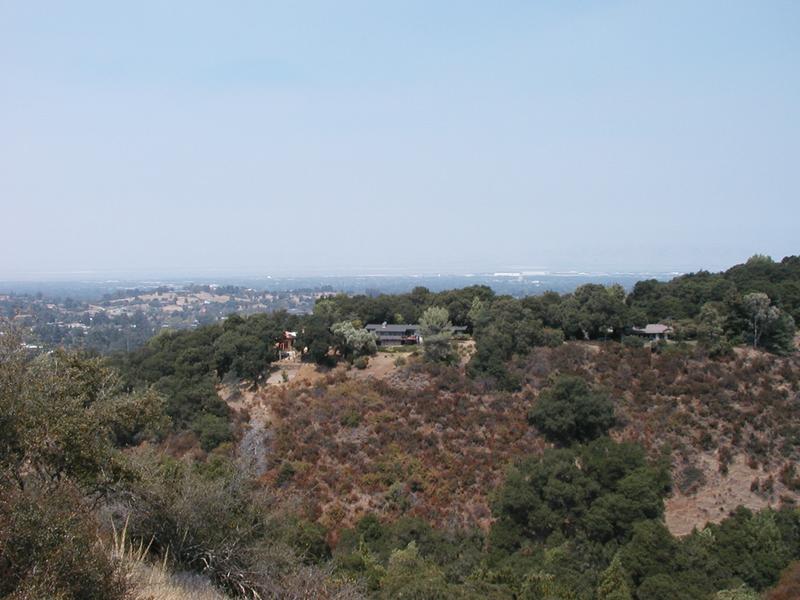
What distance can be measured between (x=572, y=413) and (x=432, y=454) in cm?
404

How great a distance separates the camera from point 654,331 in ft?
85.8

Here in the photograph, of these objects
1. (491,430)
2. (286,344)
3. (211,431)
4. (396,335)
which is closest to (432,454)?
(491,430)

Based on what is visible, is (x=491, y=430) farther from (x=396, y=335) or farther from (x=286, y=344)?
(x=286, y=344)

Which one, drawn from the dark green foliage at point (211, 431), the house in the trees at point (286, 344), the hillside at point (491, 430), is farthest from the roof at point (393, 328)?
the dark green foliage at point (211, 431)

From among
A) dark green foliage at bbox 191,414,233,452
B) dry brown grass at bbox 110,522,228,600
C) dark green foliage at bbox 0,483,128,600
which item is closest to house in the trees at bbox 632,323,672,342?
dark green foliage at bbox 191,414,233,452

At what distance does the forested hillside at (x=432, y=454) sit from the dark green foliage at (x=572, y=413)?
0.06 m

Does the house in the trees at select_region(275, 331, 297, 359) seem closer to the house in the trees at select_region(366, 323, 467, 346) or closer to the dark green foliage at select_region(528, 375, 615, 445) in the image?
the house in the trees at select_region(366, 323, 467, 346)

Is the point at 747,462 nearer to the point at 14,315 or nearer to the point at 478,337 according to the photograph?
the point at 478,337

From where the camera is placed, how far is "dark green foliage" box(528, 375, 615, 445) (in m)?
17.8

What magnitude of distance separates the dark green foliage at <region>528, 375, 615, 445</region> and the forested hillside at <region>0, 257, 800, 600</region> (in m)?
0.06

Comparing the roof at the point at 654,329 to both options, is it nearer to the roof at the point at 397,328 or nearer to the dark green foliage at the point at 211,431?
the roof at the point at 397,328

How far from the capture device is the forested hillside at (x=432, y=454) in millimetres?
5336

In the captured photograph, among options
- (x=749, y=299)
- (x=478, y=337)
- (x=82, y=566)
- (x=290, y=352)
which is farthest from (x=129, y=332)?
(x=82, y=566)

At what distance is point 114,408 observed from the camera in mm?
5988
